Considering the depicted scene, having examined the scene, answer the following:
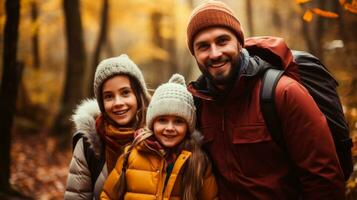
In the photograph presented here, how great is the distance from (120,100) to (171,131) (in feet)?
2.28

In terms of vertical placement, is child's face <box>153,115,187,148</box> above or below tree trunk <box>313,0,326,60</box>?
below

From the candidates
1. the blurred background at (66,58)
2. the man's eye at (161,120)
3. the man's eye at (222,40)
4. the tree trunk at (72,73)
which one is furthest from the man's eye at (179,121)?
the tree trunk at (72,73)

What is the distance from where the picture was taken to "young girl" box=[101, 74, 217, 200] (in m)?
3.51

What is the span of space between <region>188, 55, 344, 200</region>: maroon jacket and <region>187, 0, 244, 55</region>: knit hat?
391 millimetres

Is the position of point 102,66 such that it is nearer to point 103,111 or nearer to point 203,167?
point 103,111

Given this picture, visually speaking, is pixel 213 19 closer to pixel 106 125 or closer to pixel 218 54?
pixel 218 54

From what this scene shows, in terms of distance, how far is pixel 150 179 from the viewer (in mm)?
3555

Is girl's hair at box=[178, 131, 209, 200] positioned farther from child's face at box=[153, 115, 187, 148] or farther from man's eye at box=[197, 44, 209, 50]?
man's eye at box=[197, 44, 209, 50]

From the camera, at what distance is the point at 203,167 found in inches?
138

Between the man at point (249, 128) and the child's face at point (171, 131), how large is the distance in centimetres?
22

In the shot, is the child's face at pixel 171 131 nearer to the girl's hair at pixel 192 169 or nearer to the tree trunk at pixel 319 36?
the girl's hair at pixel 192 169

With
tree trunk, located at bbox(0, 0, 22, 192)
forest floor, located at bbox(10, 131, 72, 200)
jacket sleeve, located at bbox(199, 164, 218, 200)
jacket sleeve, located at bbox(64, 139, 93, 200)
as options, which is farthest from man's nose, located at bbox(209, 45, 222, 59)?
forest floor, located at bbox(10, 131, 72, 200)

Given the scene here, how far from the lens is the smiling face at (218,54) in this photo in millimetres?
3305

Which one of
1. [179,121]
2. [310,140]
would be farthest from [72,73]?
[310,140]
